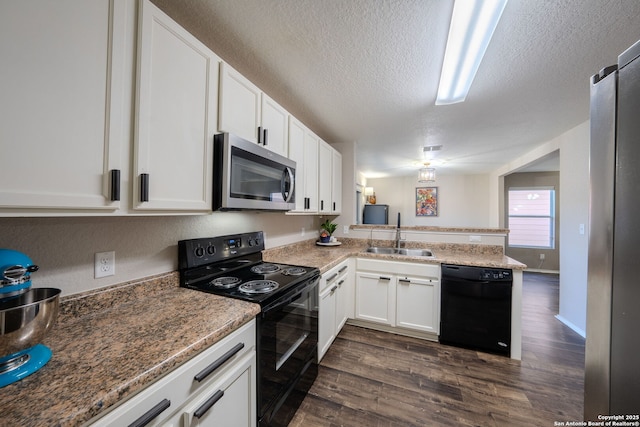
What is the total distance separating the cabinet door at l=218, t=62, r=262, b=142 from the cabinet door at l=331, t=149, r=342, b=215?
1.48 m

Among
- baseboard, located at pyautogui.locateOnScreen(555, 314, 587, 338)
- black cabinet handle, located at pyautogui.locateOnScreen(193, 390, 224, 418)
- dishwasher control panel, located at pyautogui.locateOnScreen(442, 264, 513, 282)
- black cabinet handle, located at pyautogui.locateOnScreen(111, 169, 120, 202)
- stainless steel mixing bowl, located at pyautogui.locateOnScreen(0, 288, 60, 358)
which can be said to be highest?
black cabinet handle, located at pyautogui.locateOnScreen(111, 169, 120, 202)

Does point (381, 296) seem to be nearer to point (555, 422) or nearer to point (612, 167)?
point (555, 422)

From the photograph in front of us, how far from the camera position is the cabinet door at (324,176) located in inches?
100

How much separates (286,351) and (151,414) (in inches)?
30.8

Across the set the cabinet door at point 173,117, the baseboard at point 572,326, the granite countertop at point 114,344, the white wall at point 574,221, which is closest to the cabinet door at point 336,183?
the cabinet door at point 173,117

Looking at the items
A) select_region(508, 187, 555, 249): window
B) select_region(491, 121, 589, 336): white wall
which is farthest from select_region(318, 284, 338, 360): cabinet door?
select_region(508, 187, 555, 249): window

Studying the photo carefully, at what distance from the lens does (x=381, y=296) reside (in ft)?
8.08

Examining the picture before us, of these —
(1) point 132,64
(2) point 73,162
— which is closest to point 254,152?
(1) point 132,64

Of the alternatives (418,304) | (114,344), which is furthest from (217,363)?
(418,304)

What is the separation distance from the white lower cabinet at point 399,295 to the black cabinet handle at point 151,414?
208 centimetres

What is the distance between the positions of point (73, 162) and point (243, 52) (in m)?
1.26

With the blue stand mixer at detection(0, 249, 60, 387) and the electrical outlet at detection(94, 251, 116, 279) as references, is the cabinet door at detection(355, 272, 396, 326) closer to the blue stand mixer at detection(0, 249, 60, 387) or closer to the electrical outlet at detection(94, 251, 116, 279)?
the electrical outlet at detection(94, 251, 116, 279)

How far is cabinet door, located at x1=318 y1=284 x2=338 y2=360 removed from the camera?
184 cm

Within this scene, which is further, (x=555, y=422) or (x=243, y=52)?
(x=243, y=52)
